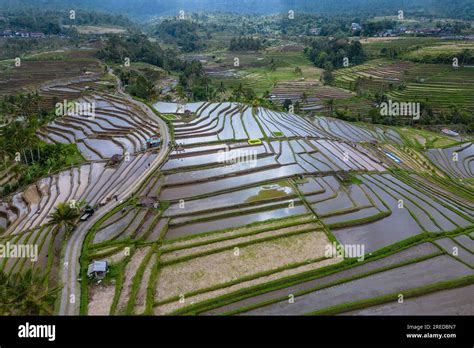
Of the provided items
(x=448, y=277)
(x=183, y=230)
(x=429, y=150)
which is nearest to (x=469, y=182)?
(x=429, y=150)

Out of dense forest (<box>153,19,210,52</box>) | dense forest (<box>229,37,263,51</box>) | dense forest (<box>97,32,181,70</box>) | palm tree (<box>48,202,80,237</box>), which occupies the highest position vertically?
dense forest (<box>153,19,210,52</box>)

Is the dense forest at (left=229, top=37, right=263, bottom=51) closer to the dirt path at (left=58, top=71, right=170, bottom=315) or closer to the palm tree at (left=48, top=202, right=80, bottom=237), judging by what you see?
the dirt path at (left=58, top=71, right=170, bottom=315)

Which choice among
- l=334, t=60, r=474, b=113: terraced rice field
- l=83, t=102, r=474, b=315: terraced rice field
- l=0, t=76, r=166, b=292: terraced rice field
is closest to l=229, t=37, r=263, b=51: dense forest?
l=334, t=60, r=474, b=113: terraced rice field

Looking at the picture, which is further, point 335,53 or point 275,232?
point 335,53

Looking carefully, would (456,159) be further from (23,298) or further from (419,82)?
(23,298)

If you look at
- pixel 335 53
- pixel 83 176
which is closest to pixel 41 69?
pixel 83 176
